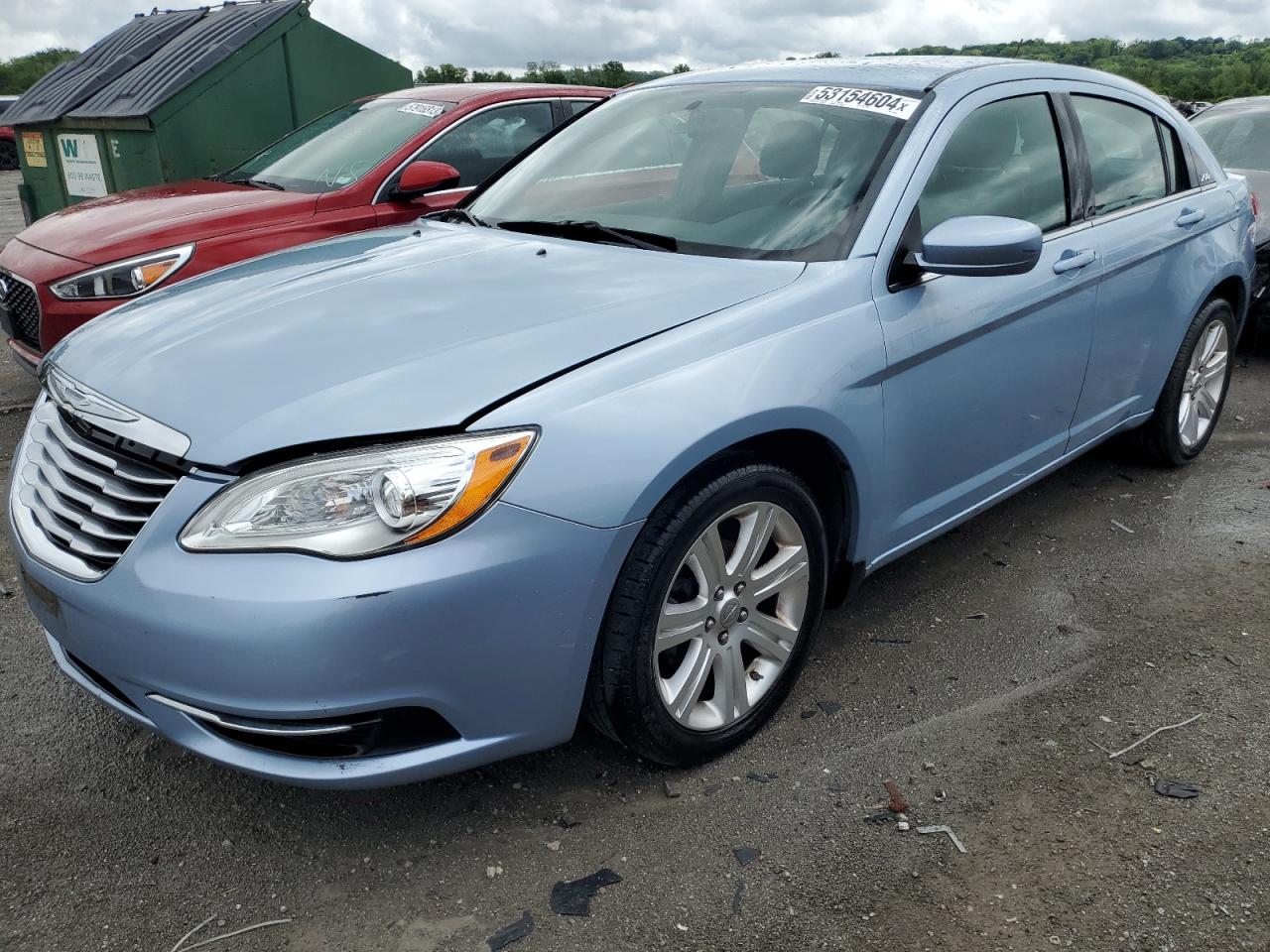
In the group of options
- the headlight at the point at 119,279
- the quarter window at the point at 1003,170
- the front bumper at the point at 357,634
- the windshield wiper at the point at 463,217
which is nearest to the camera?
the front bumper at the point at 357,634

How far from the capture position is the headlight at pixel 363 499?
1.94 metres

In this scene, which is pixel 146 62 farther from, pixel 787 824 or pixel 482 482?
pixel 787 824

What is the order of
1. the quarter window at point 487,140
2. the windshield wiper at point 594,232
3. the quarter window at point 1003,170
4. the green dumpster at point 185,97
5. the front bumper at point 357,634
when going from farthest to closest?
the green dumpster at point 185,97 → the quarter window at point 487,140 → the quarter window at point 1003,170 → the windshield wiper at point 594,232 → the front bumper at point 357,634

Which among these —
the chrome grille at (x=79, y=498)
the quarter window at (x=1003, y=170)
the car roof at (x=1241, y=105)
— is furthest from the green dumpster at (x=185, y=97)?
the car roof at (x=1241, y=105)

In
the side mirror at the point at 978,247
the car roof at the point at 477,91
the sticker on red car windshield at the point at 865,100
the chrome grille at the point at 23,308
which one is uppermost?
the sticker on red car windshield at the point at 865,100

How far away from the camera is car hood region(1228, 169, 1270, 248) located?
Result: 5969mm

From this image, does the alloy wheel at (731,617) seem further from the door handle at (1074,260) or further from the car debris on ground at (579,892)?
the door handle at (1074,260)

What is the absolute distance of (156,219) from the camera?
4906 millimetres

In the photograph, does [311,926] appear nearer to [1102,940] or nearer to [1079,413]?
[1102,940]

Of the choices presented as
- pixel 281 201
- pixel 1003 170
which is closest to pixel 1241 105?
pixel 1003 170

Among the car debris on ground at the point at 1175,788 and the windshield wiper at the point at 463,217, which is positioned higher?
the windshield wiper at the point at 463,217

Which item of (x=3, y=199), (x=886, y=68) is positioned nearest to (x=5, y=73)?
(x=3, y=199)

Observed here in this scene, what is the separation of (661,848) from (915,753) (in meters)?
0.70

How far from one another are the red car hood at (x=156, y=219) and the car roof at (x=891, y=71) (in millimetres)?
2213
